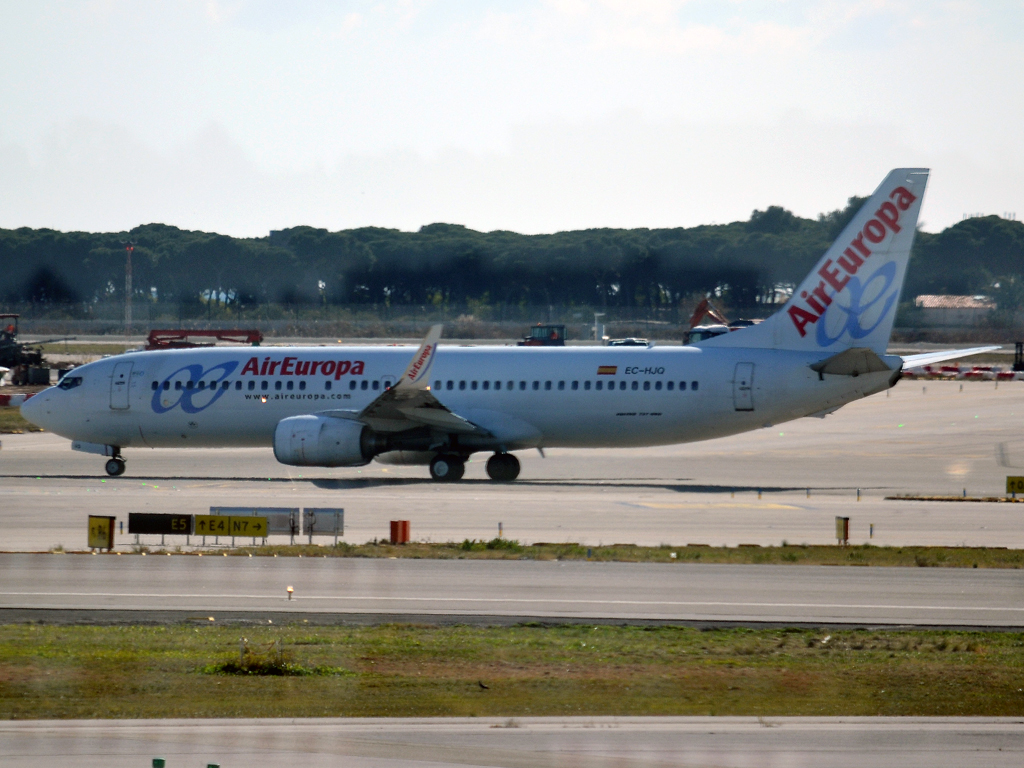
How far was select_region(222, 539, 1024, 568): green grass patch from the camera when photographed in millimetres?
22188

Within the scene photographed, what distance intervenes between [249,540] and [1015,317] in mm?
105245

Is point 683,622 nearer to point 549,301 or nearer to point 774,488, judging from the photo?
point 774,488

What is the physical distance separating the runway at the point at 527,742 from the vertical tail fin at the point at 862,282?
23.3m

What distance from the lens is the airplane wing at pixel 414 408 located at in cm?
3447

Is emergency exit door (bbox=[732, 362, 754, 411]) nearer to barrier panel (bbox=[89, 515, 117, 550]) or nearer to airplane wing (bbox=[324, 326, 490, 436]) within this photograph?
airplane wing (bbox=[324, 326, 490, 436])

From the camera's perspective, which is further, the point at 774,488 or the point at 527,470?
the point at 527,470

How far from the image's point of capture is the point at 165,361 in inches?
1547

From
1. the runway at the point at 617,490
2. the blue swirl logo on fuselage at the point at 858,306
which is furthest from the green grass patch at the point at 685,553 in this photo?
the blue swirl logo on fuselage at the point at 858,306

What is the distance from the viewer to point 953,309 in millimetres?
119438

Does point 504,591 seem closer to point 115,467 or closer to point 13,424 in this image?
point 115,467

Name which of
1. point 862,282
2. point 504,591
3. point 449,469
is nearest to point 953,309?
point 862,282

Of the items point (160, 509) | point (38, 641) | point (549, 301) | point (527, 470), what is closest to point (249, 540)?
point (160, 509)

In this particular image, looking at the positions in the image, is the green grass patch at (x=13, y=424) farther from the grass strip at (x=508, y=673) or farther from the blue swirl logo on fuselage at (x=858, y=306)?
the grass strip at (x=508, y=673)

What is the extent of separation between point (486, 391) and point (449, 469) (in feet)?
9.31
